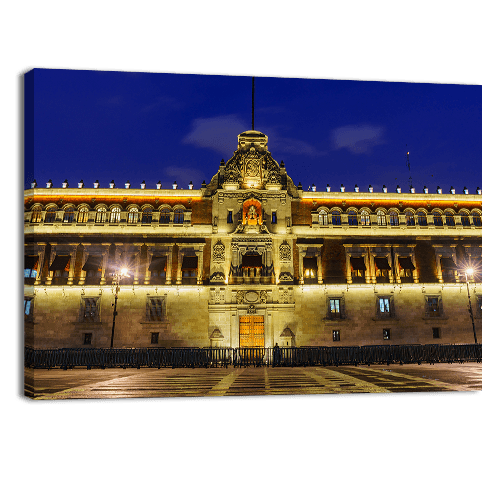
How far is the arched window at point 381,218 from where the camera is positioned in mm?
28705

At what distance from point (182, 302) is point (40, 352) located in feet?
30.1

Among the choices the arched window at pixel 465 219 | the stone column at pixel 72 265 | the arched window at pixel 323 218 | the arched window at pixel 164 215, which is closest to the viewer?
the stone column at pixel 72 265

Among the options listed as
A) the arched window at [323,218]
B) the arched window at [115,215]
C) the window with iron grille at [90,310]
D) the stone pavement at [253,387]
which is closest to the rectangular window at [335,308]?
the arched window at [323,218]

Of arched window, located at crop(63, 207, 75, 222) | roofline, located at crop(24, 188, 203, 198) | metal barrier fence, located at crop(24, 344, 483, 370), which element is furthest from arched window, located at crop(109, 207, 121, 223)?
metal barrier fence, located at crop(24, 344, 483, 370)

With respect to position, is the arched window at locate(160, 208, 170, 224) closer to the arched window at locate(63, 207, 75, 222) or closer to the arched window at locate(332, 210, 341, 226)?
the arched window at locate(63, 207, 75, 222)

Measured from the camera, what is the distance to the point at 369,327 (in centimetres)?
2650

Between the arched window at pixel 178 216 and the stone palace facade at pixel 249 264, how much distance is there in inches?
3.0

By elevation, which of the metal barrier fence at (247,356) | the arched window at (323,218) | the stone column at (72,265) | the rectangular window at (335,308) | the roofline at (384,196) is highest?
the roofline at (384,196)

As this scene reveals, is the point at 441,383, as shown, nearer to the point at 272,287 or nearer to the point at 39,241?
the point at 272,287

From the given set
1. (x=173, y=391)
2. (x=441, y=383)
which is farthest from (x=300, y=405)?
(x=441, y=383)

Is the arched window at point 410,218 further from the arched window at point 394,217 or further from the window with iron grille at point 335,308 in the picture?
the window with iron grille at point 335,308

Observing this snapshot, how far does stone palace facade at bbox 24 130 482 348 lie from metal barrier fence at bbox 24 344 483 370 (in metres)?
5.52

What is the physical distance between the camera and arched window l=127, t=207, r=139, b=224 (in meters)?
27.6

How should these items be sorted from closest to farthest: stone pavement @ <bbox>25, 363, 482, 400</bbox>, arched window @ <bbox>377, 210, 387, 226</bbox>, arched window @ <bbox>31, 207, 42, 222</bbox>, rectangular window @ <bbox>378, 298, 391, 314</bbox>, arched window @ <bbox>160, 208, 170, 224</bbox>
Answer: stone pavement @ <bbox>25, 363, 482, 400</bbox> < rectangular window @ <bbox>378, 298, 391, 314</bbox> < arched window @ <bbox>31, 207, 42, 222</bbox> < arched window @ <bbox>160, 208, 170, 224</bbox> < arched window @ <bbox>377, 210, 387, 226</bbox>
